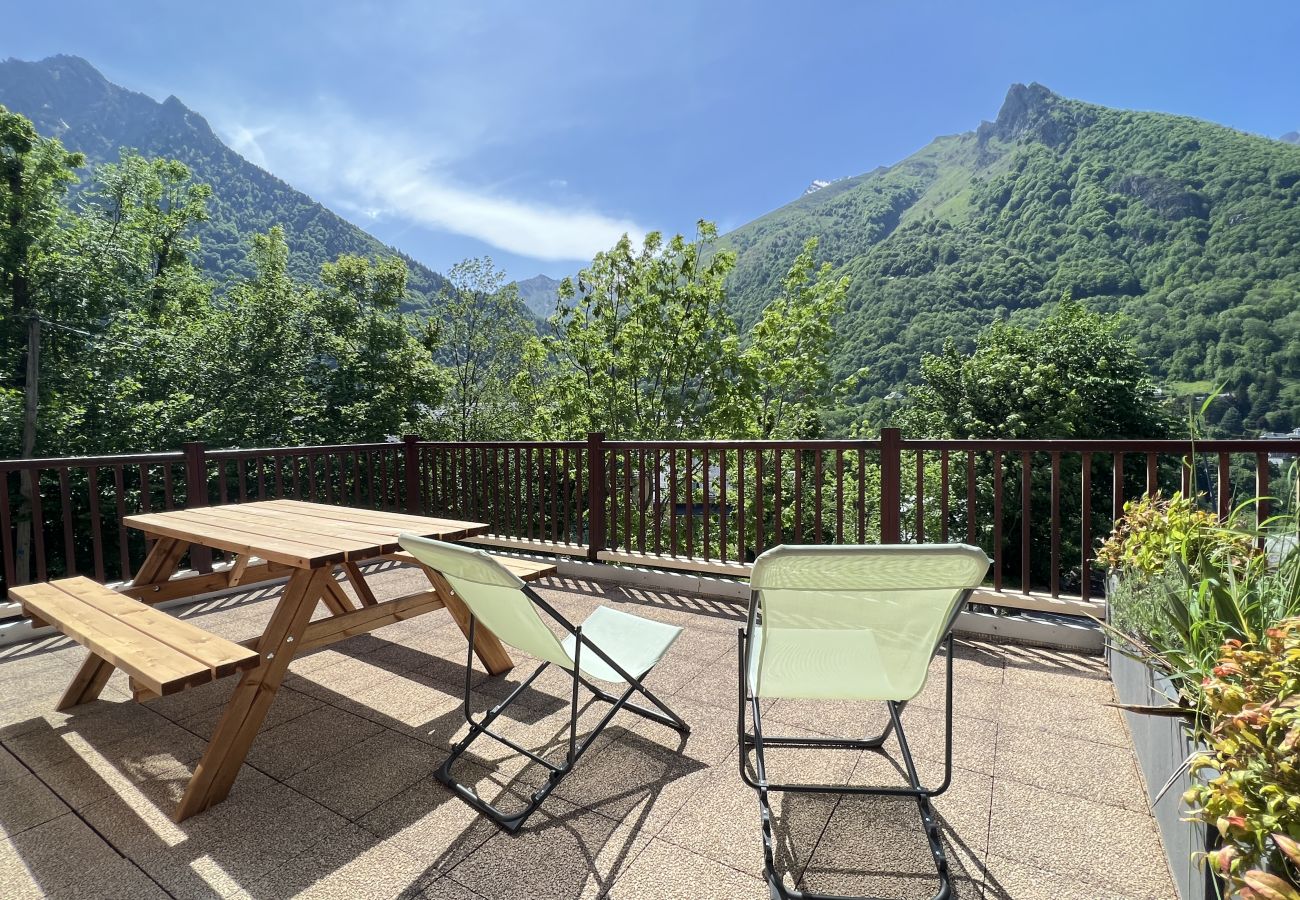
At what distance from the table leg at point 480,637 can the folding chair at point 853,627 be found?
1367 mm

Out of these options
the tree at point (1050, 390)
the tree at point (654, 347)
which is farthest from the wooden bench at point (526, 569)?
the tree at point (1050, 390)

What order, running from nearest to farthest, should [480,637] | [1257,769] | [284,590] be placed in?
[1257,769] < [284,590] < [480,637]

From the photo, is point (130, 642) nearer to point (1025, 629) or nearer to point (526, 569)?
point (526, 569)

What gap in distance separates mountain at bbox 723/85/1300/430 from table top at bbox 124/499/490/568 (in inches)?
661

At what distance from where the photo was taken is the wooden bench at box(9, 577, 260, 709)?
1.68 meters

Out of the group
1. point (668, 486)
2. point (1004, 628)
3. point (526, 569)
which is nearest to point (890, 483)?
point (1004, 628)

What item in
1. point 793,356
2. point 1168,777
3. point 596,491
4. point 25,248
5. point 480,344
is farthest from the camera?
point 480,344

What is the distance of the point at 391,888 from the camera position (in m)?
1.54

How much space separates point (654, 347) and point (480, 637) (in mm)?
12239

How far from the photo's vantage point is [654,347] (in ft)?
47.8

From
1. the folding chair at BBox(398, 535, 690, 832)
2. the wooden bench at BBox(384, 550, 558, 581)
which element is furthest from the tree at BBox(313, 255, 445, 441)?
the folding chair at BBox(398, 535, 690, 832)

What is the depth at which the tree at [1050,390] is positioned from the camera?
587 inches

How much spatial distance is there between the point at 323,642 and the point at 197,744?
0.65 m

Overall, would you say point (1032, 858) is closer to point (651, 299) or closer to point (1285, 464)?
point (1285, 464)
